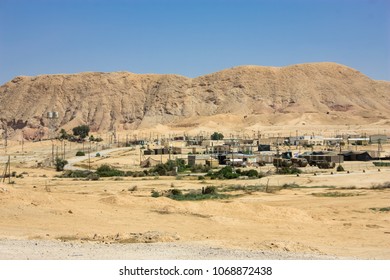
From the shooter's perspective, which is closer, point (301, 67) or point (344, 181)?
point (344, 181)

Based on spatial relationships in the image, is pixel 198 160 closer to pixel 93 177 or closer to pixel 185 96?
pixel 93 177

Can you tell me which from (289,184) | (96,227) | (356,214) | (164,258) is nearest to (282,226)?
(356,214)

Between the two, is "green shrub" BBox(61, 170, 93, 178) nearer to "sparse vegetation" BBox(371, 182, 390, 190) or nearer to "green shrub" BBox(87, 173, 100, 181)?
"green shrub" BBox(87, 173, 100, 181)

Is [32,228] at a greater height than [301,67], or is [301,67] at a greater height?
[301,67]

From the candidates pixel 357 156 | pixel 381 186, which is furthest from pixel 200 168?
pixel 381 186

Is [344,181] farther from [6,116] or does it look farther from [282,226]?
[6,116]

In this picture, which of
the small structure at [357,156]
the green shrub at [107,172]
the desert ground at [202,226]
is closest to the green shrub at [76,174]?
the green shrub at [107,172]
